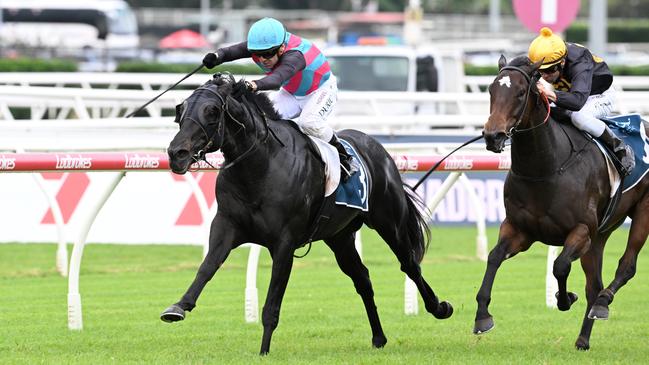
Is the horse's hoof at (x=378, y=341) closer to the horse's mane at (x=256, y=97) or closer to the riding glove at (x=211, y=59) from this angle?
the horse's mane at (x=256, y=97)

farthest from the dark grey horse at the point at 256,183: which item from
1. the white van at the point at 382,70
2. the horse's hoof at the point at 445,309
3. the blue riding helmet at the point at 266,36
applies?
the white van at the point at 382,70

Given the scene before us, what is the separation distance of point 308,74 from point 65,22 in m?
44.8

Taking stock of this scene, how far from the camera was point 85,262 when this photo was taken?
1202 centimetres

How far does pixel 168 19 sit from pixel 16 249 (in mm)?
55472

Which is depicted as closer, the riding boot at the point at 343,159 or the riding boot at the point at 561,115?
the riding boot at the point at 343,159

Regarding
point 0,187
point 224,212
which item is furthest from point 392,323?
point 0,187

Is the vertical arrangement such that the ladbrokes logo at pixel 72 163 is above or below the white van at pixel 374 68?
above

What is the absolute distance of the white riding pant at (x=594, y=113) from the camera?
7711 mm

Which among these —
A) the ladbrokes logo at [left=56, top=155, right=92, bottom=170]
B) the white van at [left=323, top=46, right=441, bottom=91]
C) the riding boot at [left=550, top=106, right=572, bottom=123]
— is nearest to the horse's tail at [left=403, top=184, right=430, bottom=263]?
the riding boot at [left=550, top=106, right=572, bottom=123]

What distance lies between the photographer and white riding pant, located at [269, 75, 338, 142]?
762 cm

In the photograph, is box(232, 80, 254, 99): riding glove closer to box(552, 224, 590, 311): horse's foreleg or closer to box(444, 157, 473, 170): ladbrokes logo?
box(552, 224, 590, 311): horse's foreleg

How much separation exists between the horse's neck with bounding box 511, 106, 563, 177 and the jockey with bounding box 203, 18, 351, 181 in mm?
915

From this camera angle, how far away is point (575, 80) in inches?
299

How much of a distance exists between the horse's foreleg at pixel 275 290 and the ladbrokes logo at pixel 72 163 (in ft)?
4.61
